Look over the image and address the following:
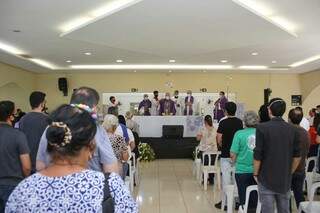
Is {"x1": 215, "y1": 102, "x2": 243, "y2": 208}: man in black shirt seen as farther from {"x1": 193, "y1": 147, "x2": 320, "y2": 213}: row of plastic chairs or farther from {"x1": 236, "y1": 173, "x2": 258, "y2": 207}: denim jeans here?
{"x1": 236, "y1": 173, "x2": 258, "y2": 207}: denim jeans

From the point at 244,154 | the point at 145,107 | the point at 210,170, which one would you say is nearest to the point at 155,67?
the point at 145,107

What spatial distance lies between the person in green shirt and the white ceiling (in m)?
2.70

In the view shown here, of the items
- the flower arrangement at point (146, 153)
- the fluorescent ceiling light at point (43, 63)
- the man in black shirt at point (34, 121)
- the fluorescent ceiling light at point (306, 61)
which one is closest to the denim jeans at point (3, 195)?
the man in black shirt at point (34, 121)

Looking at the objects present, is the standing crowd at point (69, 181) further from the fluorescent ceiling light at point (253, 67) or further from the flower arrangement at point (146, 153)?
the fluorescent ceiling light at point (253, 67)

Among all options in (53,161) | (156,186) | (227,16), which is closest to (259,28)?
(227,16)

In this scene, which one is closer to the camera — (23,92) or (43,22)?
(43,22)

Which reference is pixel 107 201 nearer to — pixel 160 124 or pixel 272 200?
pixel 272 200

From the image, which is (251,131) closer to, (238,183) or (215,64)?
(238,183)

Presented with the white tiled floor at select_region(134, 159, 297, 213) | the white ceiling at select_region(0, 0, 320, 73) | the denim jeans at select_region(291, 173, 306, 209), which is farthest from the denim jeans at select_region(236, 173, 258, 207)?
the white ceiling at select_region(0, 0, 320, 73)

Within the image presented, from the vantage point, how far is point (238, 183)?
4.13m

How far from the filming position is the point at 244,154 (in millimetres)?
4047

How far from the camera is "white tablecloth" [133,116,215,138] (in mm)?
11719

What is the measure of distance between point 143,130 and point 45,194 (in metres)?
→ 10.5

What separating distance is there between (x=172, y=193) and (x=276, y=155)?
3.57 metres
